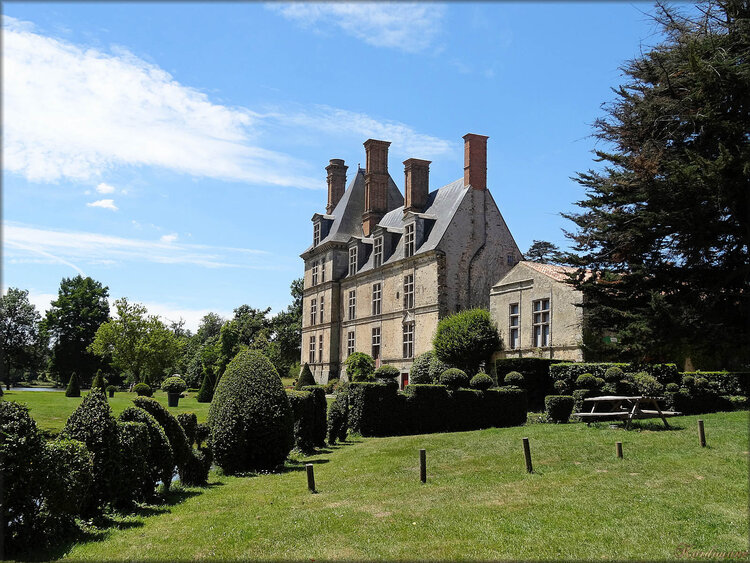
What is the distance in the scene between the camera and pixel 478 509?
9.70 m

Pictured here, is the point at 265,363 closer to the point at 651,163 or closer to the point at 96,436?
the point at 96,436

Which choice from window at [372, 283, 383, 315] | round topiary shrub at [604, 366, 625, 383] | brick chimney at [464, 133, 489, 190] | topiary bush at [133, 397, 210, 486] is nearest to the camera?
topiary bush at [133, 397, 210, 486]

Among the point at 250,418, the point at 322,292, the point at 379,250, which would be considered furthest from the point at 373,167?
the point at 250,418

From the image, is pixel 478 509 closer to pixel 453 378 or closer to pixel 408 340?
pixel 453 378

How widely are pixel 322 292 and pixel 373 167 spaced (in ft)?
34.8

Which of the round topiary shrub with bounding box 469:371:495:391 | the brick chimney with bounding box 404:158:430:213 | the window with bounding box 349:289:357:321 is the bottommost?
the round topiary shrub with bounding box 469:371:495:391

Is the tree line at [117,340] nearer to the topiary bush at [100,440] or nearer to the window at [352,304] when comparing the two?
the window at [352,304]

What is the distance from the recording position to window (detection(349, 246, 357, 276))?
4444cm

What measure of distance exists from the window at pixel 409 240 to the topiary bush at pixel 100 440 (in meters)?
28.7

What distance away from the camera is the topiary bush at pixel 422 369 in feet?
111

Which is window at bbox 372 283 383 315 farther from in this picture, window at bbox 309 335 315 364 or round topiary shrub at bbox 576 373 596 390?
round topiary shrub at bbox 576 373 596 390

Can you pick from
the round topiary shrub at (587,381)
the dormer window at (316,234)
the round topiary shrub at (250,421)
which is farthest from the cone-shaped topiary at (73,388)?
the round topiary shrub at (587,381)

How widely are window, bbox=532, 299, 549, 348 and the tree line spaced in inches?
1085

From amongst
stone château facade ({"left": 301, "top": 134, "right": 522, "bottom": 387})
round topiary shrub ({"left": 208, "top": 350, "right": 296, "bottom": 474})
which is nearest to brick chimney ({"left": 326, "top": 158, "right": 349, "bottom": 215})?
stone château facade ({"left": 301, "top": 134, "right": 522, "bottom": 387})
